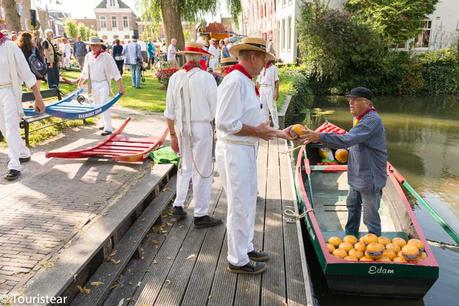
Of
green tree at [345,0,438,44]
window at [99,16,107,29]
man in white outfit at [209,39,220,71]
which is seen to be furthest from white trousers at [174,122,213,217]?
window at [99,16,107,29]

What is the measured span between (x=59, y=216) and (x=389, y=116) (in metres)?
16.1

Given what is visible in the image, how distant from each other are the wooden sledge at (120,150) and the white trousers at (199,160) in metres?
1.78

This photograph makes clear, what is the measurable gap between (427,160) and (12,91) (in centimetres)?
1016

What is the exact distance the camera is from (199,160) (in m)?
4.66

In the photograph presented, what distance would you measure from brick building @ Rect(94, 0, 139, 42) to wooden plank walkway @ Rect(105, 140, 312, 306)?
76001 mm

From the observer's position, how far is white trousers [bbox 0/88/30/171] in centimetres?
570

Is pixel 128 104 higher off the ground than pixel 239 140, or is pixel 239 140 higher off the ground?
pixel 239 140

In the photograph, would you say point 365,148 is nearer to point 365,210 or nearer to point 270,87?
point 365,210

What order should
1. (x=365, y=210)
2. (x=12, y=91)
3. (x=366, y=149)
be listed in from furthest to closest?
1. (x=12, y=91)
2. (x=365, y=210)
3. (x=366, y=149)

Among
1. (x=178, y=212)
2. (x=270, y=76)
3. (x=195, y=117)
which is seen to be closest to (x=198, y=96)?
(x=195, y=117)

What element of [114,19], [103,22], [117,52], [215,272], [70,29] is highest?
[114,19]

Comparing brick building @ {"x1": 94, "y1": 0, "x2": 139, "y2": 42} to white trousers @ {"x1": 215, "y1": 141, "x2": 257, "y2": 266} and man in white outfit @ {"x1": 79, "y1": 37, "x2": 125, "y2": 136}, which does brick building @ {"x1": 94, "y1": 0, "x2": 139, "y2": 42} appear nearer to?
man in white outfit @ {"x1": 79, "y1": 37, "x2": 125, "y2": 136}

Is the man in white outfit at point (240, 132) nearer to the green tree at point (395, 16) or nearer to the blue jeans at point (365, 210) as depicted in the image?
the blue jeans at point (365, 210)

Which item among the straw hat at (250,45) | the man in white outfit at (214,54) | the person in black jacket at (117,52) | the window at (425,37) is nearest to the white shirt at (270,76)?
the straw hat at (250,45)
